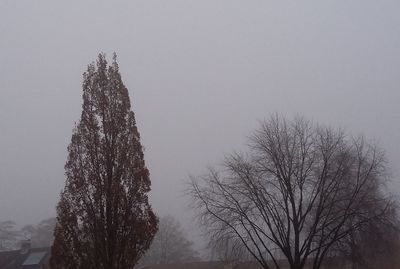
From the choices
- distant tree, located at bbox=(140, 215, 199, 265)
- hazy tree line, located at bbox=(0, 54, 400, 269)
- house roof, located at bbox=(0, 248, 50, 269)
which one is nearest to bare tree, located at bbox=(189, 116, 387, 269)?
hazy tree line, located at bbox=(0, 54, 400, 269)

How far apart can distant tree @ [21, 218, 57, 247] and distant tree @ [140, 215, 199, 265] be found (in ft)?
61.4

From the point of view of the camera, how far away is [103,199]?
12.2 meters

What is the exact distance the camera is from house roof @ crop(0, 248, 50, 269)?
149 ft

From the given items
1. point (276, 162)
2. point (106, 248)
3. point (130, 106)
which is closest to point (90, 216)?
point (106, 248)

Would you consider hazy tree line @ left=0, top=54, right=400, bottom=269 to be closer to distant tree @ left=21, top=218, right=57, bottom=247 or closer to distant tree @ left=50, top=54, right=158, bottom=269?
distant tree @ left=50, top=54, right=158, bottom=269

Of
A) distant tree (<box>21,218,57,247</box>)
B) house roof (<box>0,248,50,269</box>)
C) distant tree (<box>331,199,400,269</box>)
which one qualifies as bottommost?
distant tree (<box>331,199,400,269</box>)

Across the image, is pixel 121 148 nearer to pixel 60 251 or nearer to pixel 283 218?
pixel 60 251

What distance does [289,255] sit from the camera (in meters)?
20.4

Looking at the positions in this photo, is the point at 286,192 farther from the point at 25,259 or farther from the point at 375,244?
the point at 25,259

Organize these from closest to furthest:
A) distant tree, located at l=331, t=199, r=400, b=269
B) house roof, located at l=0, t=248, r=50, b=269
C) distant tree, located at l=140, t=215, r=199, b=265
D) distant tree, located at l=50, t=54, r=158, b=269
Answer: distant tree, located at l=50, t=54, r=158, b=269, distant tree, located at l=331, t=199, r=400, b=269, house roof, located at l=0, t=248, r=50, b=269, distant tree, located at l=140, t=215, r=199, b=265

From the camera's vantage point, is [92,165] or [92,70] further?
[92,70]

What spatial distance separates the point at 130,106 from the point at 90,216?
3.14 meters

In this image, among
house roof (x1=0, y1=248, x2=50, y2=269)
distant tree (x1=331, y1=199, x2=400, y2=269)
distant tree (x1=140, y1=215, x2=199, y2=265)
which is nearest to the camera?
distant tree (x1=331, y1=199, x2=400, y2=269)

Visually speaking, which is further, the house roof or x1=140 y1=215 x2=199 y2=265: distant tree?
x1=140 y1=215 x2=199 y2=265: distant tree
